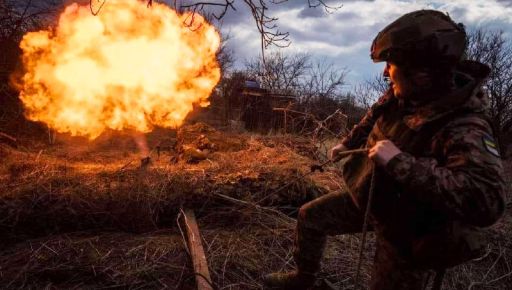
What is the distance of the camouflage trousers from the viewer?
2.90 meters

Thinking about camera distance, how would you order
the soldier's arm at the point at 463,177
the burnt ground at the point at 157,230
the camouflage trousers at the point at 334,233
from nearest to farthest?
the soldier's arm at the point at 463,177 < the camouflage trousers at the point at 334,233 < the burnt ground at the point at 157,230

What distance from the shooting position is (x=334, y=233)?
140 inches

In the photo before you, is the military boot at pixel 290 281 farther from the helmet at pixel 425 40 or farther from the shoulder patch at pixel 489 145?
the helmet at pixel 425 40

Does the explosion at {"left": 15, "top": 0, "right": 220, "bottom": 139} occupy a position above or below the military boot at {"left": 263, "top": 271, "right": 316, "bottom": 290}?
above

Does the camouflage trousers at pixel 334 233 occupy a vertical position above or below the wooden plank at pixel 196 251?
above

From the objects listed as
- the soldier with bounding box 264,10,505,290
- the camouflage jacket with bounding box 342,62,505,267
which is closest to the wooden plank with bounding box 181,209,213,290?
the soldier with bounding box 264,10,505,290

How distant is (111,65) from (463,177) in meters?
7.96

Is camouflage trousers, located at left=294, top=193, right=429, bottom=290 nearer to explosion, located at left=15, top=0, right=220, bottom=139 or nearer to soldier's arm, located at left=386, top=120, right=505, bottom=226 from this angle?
soldier's arm, located at left=386, top=120, right=505, bottom=226

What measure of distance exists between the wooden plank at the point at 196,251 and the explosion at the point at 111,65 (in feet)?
14.6

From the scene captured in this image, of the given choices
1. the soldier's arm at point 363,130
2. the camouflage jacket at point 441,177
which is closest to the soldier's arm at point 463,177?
the camouflage jacket at point 441,177

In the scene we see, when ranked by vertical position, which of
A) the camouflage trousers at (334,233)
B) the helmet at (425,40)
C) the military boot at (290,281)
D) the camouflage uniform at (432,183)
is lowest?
the military boot at (290,281)

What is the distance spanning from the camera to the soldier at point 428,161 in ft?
7.57

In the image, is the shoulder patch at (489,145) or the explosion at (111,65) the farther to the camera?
the explosion at (111,65)

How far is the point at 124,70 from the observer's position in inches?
348
